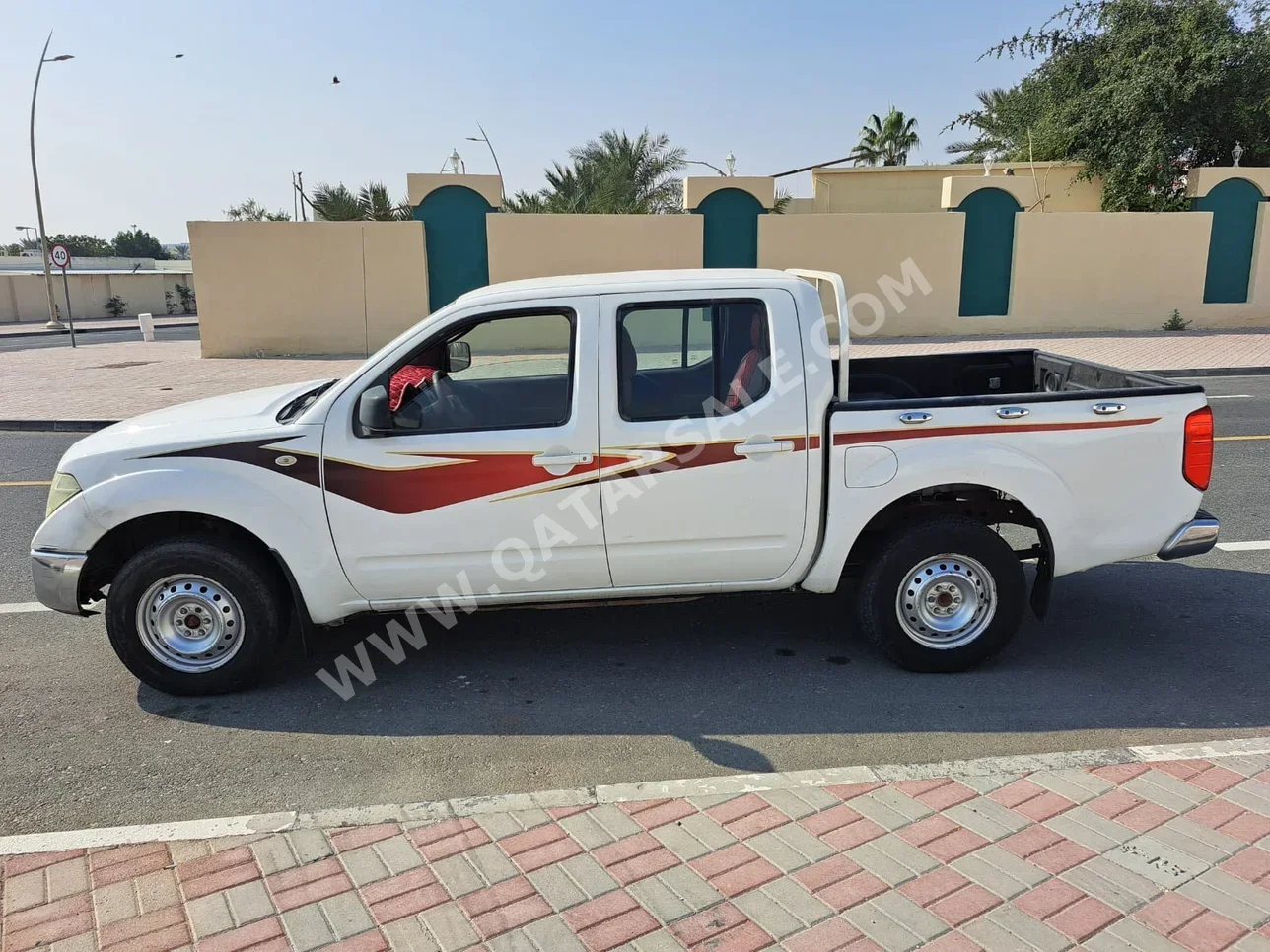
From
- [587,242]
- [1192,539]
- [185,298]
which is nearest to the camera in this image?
[1192,539]

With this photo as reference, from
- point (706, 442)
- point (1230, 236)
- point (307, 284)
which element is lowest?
point (706, 442)

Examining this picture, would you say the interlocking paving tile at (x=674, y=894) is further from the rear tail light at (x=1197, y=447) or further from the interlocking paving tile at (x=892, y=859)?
the rear tail light at (x=1197, y=447)

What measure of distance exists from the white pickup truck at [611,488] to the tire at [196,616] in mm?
11

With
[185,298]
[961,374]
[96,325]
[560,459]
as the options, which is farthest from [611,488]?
[185,298]

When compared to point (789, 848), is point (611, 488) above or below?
above

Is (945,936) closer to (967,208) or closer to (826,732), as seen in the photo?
(826,732)

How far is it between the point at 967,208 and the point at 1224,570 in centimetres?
1616

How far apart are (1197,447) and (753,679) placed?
7.70ft

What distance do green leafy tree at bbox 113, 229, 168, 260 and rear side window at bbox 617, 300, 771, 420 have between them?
101 m

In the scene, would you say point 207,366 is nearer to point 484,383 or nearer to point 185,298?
point 484,383

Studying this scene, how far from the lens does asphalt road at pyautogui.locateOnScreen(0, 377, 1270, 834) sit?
12.9ft

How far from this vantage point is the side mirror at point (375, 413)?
4.37 m

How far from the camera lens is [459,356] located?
15.8 feet

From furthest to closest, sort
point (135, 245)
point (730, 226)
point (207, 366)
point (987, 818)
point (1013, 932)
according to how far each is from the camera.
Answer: point (135, 245) < point (730, 226) < point (207, 366) < point (987, 818) < point (1013, 932)
